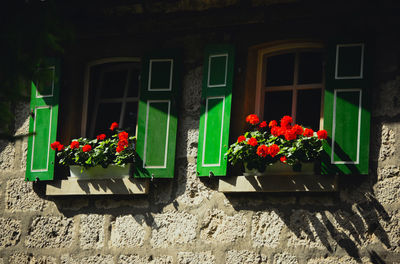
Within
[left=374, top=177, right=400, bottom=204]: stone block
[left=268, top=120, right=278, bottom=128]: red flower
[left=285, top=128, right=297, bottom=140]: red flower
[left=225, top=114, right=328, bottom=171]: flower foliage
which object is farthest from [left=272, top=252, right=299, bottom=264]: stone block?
[left=268, top=120, right=278, bottom=128]: red flower

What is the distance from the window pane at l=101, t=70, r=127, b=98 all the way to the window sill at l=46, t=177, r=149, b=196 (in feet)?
3.13

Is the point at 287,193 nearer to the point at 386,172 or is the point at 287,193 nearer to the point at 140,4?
the point at 386,172

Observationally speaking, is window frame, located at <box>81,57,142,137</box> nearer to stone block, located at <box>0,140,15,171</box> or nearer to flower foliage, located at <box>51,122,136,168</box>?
flower foliage, located at <box>51,122,136,168</box>

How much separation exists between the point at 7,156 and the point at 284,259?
2.98m

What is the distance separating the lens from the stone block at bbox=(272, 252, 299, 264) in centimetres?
620

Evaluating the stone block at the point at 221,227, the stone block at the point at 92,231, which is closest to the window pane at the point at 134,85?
the stone block at the point at 92,231

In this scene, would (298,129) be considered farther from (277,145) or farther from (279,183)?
(279,183)

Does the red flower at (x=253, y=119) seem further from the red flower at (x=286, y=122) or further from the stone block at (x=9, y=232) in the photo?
the stone block at (x=9, y=232)

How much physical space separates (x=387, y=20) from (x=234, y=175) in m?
1.76

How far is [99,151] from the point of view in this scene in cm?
696

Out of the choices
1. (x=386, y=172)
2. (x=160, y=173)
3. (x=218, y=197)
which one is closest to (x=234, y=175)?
(x=218, y=197)

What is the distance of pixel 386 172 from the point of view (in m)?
6.13

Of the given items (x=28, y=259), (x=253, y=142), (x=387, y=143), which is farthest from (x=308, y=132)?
(x=28, y=259)

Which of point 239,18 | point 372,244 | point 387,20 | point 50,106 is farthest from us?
point 50,106
